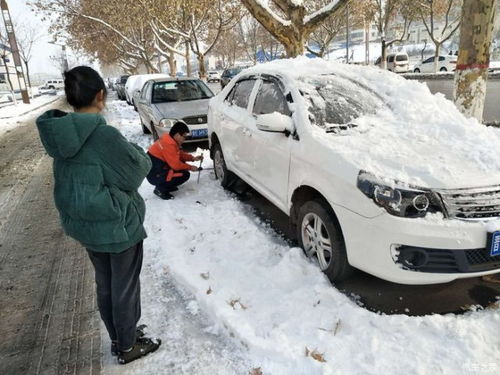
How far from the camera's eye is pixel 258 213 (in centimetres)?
486

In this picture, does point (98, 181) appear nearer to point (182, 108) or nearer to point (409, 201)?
point (409, 201)

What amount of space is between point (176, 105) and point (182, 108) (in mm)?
264

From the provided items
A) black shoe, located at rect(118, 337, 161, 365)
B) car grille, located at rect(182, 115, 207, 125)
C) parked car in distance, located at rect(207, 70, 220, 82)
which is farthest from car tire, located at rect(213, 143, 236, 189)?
parked car in distance, located at rect(207, 70, 220, 82)

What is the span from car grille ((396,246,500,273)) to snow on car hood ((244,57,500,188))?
43 cm

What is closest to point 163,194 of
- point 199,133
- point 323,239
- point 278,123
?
point 278,123

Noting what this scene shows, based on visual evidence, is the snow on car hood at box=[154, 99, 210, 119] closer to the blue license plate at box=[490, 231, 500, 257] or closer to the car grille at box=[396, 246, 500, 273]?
the car grille at box=[396, 246, 500, 273]

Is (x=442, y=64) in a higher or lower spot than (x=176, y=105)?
higher

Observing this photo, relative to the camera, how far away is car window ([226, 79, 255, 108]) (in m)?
4.86

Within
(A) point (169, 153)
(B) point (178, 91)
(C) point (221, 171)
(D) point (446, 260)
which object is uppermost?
(B) point (178, 91)

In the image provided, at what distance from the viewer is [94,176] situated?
2027mm

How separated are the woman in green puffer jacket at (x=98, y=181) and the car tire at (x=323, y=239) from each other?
1459 millimetres

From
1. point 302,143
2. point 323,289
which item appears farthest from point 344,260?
point 302,143

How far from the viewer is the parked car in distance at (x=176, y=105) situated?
7.94 metres

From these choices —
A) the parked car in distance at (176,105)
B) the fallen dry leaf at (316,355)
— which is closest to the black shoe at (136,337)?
the fallen dry leaf at (316,355)
